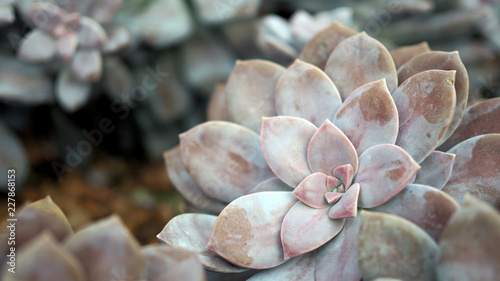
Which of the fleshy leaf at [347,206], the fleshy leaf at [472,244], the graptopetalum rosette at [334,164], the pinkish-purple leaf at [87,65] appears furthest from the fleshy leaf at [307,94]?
the pinkish-purple leaf at [87,65]

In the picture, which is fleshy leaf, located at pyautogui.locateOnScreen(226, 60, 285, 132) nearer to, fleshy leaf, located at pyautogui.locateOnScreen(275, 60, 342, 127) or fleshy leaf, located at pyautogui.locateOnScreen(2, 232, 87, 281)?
fleshy leaf, located at pyautogui.locateOnScreen(275, 60, 342, 127)

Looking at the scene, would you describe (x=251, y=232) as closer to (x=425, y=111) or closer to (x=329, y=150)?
(x=329, y=150)

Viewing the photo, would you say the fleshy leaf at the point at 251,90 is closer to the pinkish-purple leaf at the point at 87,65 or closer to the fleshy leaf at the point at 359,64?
the fleshy leaf at the point at 359,64

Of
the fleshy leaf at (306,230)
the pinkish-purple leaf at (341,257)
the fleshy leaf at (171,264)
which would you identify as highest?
the fleshy leaf at (171,264)

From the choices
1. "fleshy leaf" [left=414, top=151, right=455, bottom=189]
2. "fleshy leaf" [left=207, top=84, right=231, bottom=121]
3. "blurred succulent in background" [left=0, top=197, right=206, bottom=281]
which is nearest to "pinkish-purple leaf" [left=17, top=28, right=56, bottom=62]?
"fleshy leaf" [left=207, top=84, right=231, bottom=121]

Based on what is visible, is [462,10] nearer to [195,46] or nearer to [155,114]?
[195,46]
